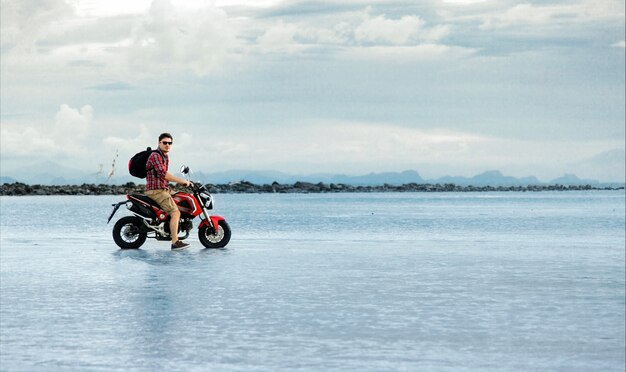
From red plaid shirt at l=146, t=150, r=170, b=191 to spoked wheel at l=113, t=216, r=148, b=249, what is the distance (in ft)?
3.26

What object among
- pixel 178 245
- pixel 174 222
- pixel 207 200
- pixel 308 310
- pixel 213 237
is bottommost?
pixel 308 310

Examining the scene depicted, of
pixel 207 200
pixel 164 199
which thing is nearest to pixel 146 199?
pixel 164 199

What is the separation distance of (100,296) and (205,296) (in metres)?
1.29

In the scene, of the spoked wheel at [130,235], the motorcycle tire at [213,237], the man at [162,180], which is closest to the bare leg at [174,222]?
the man at [162,180]

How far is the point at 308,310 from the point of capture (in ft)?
32.7

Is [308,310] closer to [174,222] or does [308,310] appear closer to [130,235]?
[174,222]

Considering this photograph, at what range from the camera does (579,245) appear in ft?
70.6

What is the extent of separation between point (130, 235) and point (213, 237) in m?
1.70

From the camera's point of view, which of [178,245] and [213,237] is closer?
[178,245]

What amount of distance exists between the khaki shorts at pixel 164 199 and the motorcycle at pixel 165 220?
0.11 meters

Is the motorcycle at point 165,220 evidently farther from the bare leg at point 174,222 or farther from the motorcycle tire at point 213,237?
the bare leg at point 174,222

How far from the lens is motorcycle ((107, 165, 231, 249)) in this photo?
701 inches

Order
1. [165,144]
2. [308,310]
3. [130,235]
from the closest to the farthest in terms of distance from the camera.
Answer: [308,310], [165,144], [130,235]

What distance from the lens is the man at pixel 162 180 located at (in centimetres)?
1741
